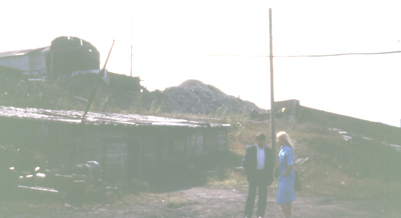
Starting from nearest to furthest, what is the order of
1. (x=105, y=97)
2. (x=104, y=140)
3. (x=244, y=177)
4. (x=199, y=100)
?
(x=104, y=140) → (x=244, y=177) → (x=105, y=97) → (x=199, y=100)

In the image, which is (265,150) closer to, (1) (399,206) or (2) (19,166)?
(1) (399,206)

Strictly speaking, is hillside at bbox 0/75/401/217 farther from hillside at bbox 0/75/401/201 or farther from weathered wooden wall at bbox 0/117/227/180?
weathered wooden wall at bbox 0/117/227/180

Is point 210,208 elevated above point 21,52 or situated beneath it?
situated beneath

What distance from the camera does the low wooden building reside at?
12641 millimetres

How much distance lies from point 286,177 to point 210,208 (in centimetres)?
364

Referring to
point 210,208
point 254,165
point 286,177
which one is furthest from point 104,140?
point 286,177

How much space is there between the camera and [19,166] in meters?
11.1

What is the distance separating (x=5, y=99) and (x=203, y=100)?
30768mm

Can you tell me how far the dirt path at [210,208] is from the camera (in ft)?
28.0

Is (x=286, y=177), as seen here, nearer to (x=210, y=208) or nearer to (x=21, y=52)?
(x=210, y=208)

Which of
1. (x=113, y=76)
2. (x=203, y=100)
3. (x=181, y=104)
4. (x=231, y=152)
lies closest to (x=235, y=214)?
(x=231, y=152)

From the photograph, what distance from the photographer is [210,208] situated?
9633 mm

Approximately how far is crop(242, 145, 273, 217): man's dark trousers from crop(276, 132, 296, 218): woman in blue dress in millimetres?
543

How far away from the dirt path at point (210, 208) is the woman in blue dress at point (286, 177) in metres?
2.48
